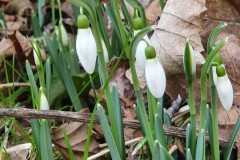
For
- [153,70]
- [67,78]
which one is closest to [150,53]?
[153,70]

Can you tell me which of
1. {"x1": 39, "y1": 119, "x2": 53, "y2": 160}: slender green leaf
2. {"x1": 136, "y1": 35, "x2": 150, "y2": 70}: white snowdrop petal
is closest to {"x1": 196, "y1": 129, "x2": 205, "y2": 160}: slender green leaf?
{"x1": 136, "y1": 35, "x2": 150, "y2": 70}: white snowdrop petal

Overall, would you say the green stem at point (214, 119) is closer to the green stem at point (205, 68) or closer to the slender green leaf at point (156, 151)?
the green stem at point (205, 68)

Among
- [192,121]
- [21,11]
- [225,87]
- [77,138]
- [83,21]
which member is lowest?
[77,138]

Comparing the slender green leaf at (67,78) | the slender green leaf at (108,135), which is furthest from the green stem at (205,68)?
the slender green leaf at (67,78)

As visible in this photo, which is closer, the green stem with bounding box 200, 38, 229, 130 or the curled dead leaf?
the green stem with bounding box 200, 38, 229, 130

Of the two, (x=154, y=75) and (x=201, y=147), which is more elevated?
(x=154, y=75)

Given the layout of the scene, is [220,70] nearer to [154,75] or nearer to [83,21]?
[154,75]

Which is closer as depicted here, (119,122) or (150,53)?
(150,53)

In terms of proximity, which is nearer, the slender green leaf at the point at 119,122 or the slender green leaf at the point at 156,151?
the slender green leaf at the point at 156,151

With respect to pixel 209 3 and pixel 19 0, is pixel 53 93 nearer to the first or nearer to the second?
pixel 209 3

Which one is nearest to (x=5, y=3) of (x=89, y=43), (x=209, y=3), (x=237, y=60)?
(x=209, y=3)

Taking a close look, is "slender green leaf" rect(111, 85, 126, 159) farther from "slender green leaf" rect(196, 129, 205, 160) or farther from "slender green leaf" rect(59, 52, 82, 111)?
"slender green leaf" rect(59, 52, 82, 111)
